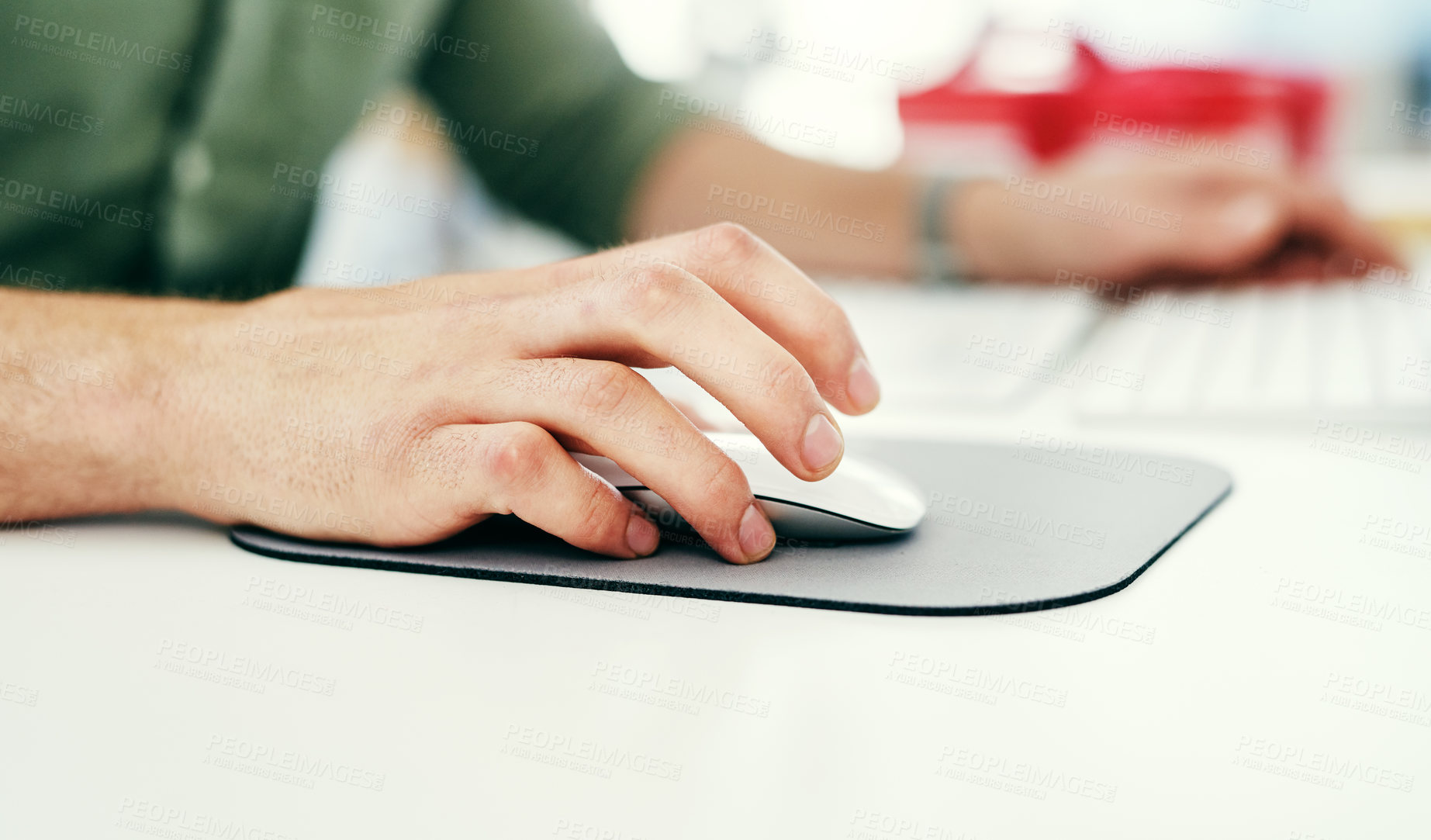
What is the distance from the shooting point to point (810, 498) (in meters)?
0.41

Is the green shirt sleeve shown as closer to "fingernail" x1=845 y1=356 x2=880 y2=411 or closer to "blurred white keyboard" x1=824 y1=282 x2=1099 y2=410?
"blurred white keyboard" x1=824 y1=282 x2=1099 y2=410

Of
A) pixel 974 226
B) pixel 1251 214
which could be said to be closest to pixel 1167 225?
pixel 1251 214

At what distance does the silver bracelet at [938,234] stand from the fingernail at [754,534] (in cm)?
73

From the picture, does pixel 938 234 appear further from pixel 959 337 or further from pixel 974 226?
pixel 959 337

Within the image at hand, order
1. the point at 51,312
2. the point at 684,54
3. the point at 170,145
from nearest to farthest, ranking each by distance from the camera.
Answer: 1. the point at 51,312
2. the point at 170,145
3. the point at 684,54

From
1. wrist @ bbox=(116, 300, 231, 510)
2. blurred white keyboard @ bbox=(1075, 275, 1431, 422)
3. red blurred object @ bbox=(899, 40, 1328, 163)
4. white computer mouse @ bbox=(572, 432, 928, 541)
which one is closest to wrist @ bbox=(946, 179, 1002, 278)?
blurred white keyboard @ bbox=(1075, 275, 1431, 422)

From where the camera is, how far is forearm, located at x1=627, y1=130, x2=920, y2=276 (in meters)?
1.07

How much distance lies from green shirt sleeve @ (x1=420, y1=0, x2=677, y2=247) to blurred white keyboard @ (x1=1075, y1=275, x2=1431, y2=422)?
0.61 meters

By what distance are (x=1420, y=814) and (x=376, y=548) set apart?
359mm

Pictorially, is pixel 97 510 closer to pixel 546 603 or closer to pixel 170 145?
pixel 546 603

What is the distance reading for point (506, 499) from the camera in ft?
1.27

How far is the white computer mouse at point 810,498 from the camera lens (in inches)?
16.1

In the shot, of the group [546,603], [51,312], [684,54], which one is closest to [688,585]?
[546,603]

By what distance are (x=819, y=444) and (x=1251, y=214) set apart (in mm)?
624
